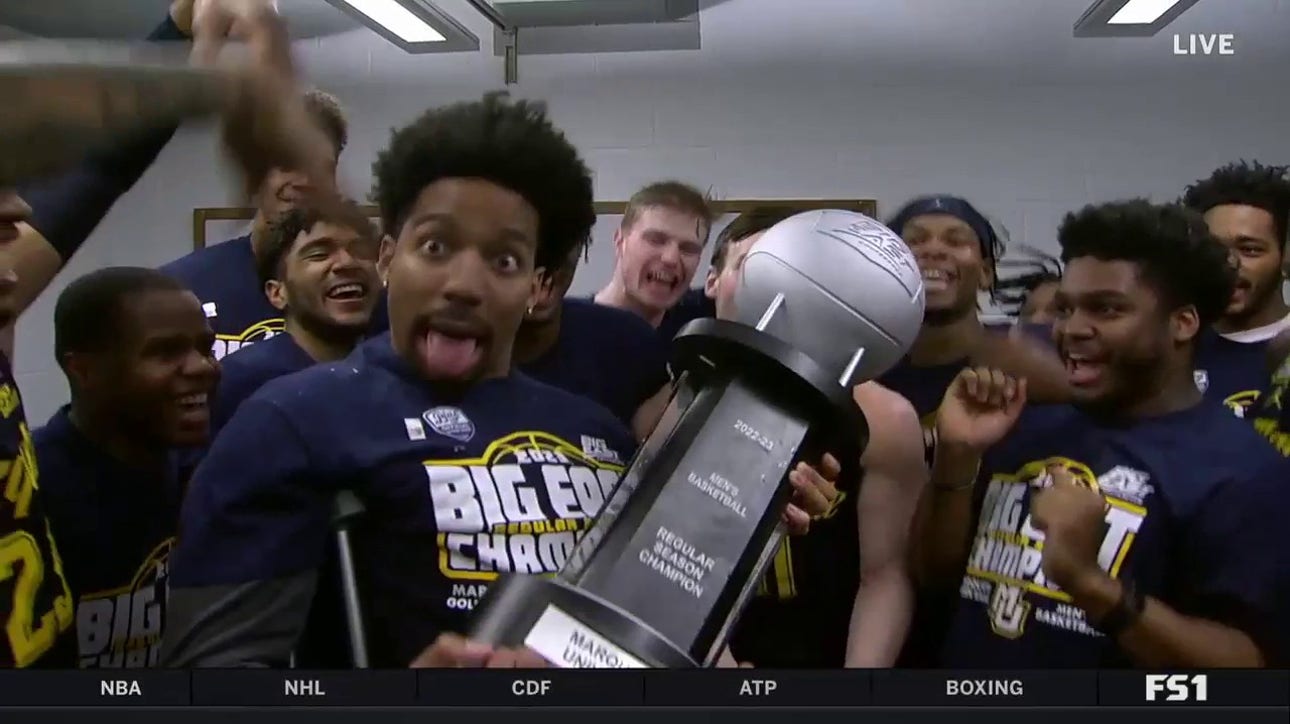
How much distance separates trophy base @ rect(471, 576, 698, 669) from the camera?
1.96ft

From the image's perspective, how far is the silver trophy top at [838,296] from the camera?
2.07ft

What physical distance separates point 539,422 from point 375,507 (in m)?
0.13

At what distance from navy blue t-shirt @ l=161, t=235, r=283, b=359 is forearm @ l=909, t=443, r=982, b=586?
0.52 meters

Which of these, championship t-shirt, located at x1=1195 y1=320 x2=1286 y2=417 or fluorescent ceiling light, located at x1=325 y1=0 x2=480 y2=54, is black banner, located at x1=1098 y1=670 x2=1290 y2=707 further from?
fluorescent ceiling light, located at x1=325 y1=0 x2=480 y2=54

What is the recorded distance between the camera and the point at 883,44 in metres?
0.79

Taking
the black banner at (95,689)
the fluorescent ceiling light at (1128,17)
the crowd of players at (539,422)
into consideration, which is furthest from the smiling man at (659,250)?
the black banner at (95,689)

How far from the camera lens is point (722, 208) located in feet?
2.54

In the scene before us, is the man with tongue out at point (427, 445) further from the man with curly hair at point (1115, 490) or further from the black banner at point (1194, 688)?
the black banner at point (1194, 688)

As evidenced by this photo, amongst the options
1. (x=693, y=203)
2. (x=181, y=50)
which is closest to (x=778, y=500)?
(x=693, y=203)

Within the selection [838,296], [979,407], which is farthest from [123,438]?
[979,407]

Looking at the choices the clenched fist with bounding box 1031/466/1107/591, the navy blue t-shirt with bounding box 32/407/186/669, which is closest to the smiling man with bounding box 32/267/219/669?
the navy blue t-shirt with bounding box 32/407/186/669

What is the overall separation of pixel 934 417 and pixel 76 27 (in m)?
0.71

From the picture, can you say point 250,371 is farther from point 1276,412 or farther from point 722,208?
point 1276,412

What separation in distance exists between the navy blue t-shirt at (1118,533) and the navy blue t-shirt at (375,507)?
295mm
